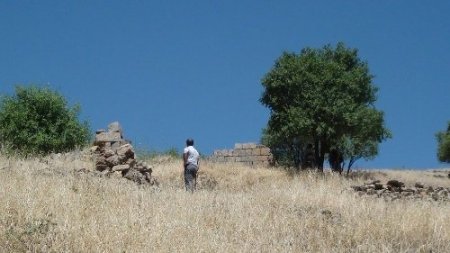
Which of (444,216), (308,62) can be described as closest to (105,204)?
(444,216)

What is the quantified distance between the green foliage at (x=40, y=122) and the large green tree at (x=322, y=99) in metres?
11.0

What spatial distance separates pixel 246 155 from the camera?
1367 inches

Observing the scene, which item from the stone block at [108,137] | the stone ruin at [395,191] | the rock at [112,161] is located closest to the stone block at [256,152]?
the stone block at [108,137]

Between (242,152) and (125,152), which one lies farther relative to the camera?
(242,152)

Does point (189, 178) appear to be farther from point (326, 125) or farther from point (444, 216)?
point (326, 125)

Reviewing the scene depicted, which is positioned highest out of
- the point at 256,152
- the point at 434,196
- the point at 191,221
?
the point at 256,152

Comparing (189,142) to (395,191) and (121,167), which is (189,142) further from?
(395,191)

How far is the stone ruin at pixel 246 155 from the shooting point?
111ft

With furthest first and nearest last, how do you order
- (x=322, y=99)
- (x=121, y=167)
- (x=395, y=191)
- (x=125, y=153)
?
(x=322, y=99)
(x=395, y=191)
(x=125, y=153)
(x=121, y=167)

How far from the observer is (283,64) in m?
32.1

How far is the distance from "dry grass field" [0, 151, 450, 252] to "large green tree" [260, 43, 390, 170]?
16.4 meters


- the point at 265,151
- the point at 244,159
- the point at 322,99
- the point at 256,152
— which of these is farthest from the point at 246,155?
the point at 322,99

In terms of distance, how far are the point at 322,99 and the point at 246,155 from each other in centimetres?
694

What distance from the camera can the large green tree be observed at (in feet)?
97.2
